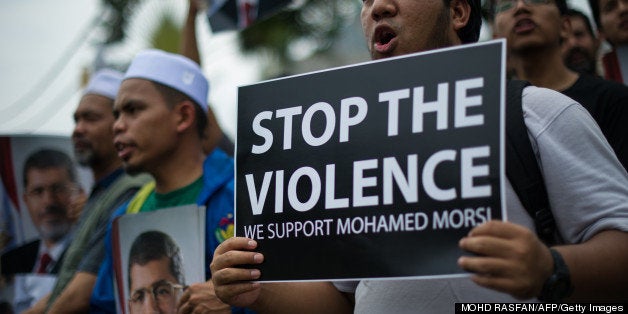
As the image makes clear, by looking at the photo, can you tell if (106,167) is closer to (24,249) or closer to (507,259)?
(24,249)

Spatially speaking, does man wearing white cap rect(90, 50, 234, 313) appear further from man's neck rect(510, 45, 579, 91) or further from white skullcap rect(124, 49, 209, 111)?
man's neck rect(510, 45, 579, 91)

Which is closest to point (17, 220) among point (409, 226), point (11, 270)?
point (11, 270)

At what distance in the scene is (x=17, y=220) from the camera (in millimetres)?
4793

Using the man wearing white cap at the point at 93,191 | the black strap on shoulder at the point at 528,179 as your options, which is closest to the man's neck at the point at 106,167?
the man wearing white cap at the point at 93,191

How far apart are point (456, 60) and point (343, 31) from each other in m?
14.9

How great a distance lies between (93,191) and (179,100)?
1.18m

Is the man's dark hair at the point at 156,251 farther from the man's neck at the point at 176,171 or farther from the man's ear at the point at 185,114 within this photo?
the man's ear at the point at 185,114

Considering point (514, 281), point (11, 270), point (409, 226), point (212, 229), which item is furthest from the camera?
point (11, 270)

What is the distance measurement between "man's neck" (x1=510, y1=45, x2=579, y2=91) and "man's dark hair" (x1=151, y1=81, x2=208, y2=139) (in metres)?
1.63

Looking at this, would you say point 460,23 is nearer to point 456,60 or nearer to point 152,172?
point 456,60

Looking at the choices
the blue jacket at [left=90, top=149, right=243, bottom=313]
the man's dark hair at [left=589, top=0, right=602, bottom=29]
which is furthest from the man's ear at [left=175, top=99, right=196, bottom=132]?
the man's dark hair at [left=589, top=0, right=602, bottom=29]

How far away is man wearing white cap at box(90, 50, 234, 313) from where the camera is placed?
11.3 ft

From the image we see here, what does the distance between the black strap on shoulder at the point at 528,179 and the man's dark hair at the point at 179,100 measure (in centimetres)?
233

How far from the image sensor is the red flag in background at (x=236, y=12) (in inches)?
207
